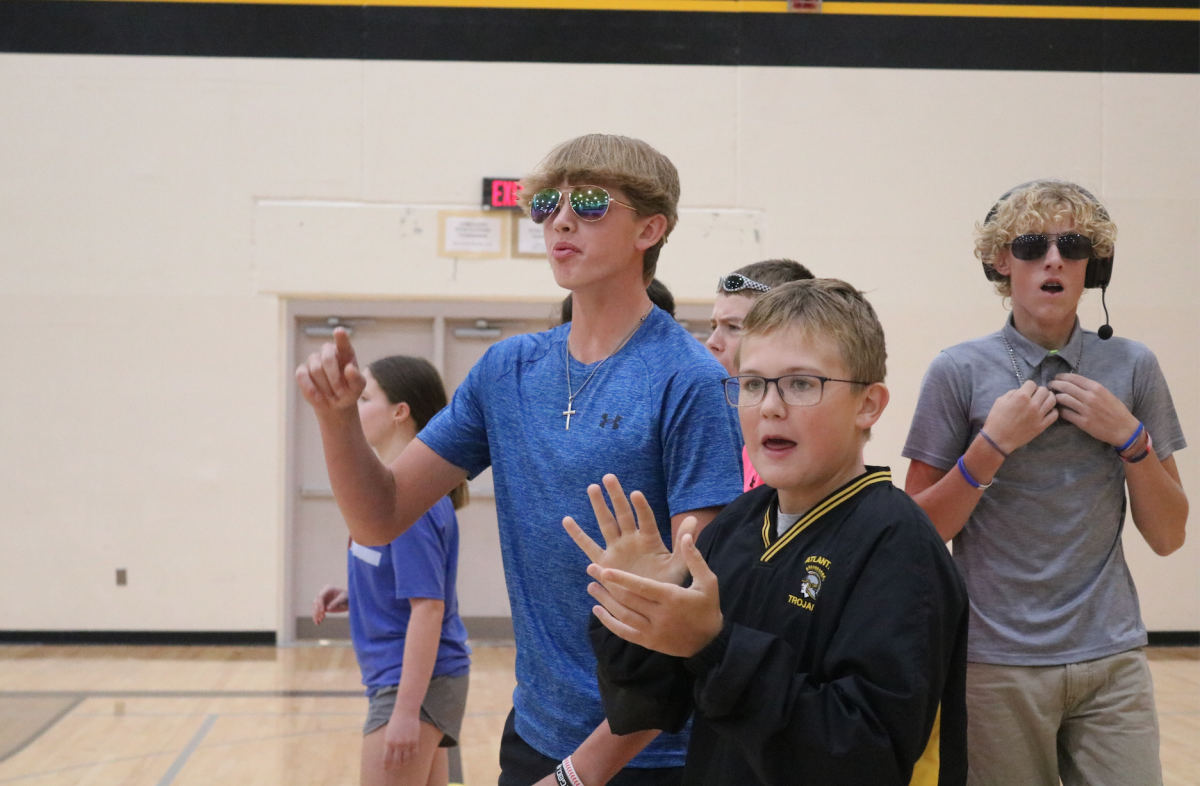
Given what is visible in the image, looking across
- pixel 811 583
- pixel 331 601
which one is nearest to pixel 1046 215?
pixel 811 583

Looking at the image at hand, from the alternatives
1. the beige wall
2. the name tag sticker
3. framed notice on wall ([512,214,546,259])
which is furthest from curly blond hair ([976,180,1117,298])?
framed notice on wall ([512,214,546,259])

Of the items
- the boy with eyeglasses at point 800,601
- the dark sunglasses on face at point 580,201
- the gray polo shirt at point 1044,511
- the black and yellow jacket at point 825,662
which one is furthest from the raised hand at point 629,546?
the gray polo shirt at point 1044,511

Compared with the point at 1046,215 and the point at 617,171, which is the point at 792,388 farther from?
the point at 1046,215

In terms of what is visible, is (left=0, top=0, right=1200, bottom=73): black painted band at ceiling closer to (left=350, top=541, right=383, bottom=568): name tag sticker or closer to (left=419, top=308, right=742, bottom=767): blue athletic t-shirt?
(left=350, top=541, right=383, bottom=568): name tag sticker

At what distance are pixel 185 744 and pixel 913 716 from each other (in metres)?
4.90

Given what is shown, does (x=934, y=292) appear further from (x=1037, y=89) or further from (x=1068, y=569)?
(x=1068, y=569)

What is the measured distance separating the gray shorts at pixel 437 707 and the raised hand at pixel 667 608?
1782 mm

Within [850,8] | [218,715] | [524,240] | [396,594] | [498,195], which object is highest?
[850,8]

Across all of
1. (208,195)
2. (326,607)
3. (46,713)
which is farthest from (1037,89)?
(46,713)

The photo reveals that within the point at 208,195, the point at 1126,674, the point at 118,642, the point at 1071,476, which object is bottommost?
the point at 118,642

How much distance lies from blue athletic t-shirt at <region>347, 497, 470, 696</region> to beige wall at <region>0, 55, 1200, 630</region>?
190 inches

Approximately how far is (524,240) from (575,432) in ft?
20.0

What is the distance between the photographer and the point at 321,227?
25.0 feet

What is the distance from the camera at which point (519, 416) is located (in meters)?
1.83
